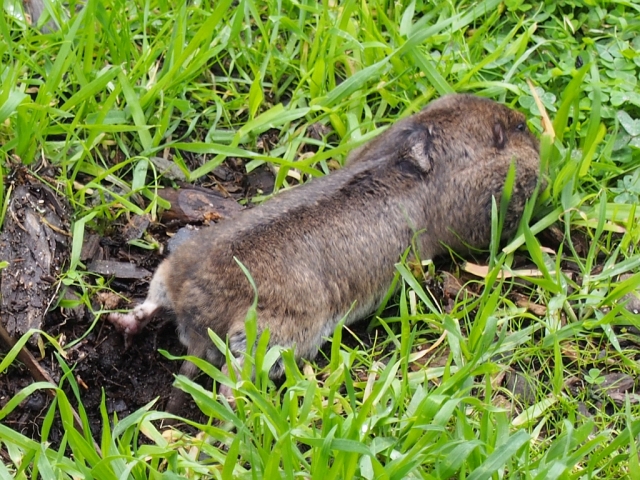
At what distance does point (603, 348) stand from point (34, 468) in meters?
2.28

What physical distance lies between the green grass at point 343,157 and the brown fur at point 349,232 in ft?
0.55

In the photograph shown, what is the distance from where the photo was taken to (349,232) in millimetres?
3764

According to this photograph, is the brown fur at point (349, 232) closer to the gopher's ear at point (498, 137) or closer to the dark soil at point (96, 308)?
the gopher's ear at point (498, 137)

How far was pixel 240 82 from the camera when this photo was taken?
474 centimetres

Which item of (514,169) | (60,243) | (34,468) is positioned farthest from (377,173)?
(34,468)

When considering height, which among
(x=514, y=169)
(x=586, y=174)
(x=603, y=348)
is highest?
(x=514, y=169)

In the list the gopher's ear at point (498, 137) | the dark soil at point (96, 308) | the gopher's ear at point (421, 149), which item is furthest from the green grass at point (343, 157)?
the gopher's ear at point (421, 149)

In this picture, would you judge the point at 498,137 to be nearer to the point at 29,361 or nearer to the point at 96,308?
the point at 96,308

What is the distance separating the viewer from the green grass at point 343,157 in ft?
10.1

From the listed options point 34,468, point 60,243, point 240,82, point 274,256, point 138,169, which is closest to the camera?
point 34,468

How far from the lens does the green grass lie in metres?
3.06

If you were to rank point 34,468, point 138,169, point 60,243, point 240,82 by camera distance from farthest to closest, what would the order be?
point 240,82 → point 138,169 → point 60,243 → point 34,468

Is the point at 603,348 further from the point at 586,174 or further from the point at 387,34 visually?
the point at 387,34

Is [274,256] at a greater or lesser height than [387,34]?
lesser
